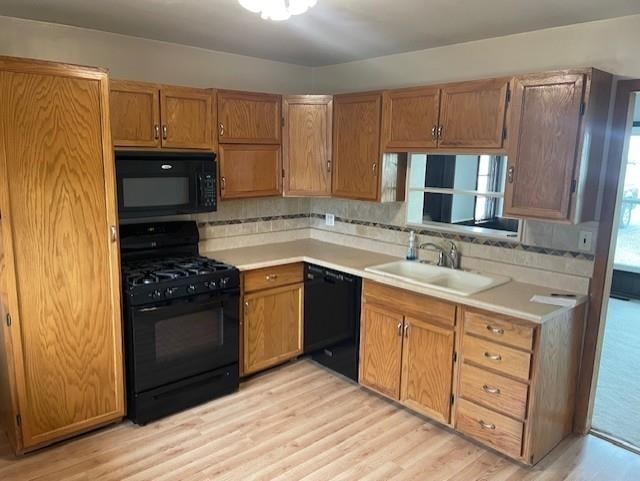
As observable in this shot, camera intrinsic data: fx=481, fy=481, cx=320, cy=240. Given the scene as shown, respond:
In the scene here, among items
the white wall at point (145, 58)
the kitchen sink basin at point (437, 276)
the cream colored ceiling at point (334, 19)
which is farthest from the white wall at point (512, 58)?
the kitchen sink basin at point (437, 276)

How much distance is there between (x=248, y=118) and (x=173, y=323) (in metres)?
1.54

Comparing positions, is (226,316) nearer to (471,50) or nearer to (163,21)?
(163,21)

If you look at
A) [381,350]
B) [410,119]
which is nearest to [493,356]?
[381,350]

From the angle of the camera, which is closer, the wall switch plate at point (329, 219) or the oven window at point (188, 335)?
the oven window at point (188, 335)

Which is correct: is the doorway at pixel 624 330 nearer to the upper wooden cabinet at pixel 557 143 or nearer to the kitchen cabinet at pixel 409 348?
the upper wooden cabinet at pixel 557 143

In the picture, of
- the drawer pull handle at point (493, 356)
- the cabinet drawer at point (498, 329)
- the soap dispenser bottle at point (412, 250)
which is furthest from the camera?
the soap dispenser bottle at point (412, 250)

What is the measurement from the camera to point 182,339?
3.02 meters

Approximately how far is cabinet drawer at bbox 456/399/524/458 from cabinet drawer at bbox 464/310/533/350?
43 centimetres

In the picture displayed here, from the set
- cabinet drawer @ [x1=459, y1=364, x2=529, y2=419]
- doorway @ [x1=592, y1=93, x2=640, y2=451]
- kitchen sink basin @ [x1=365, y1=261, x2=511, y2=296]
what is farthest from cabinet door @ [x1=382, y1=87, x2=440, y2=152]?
cabinet drawer @ [x1=459, y1=364, x2=529, y2=419]

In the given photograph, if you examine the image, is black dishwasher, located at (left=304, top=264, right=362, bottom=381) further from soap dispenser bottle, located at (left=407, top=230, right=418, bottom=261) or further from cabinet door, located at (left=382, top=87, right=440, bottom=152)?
cabinet door, located at (left=382, top=87, right=440, bottom=152)

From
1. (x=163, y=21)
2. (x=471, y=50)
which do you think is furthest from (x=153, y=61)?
(x=471, y=50)

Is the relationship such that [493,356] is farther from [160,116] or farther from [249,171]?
[160,116]

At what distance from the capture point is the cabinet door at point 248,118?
336cm

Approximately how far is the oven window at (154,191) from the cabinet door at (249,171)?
12.9 inches
